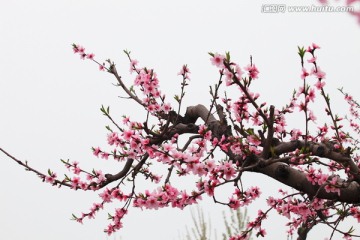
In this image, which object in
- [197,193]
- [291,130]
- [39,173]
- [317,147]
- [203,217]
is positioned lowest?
[197,193]

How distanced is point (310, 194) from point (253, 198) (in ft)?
1.68

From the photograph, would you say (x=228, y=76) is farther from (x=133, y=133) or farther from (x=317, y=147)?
(x=133, y=133)

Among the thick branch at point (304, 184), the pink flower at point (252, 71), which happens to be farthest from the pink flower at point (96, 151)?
the pink flower at point (252, 71)

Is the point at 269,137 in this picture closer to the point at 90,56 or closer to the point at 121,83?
the point at 121,83

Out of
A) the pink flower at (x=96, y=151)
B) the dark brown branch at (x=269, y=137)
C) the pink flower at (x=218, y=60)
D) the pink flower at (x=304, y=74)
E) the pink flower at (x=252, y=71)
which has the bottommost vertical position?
the dark brown branch at (x=269, y=137)

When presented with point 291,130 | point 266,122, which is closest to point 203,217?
point 291,130

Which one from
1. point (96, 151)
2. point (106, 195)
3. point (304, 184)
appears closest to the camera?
point (304, 184)

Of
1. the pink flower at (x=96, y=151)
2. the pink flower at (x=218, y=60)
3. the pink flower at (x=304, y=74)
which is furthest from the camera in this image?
the pink flower at (x=96, y=151)

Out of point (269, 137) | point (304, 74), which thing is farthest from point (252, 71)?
point (269, 137)

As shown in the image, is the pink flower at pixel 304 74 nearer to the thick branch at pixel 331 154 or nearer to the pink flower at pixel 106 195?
the thick branch at pixel 331 154

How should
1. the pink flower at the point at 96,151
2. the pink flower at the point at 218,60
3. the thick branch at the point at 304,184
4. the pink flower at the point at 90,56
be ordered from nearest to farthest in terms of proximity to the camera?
the pink flower at the point at 218,60, the thick branch at the point at 304,184, the pink flower at the point at 96,151, the pink flower at the point at 90,56

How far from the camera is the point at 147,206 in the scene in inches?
117

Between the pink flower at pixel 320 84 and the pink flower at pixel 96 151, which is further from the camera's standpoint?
the pink flower at pixel 96 151

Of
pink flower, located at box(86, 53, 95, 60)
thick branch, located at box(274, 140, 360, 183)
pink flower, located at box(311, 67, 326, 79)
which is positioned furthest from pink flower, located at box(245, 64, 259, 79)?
→ pink flower, located at box(86, 53, 95, 60)
